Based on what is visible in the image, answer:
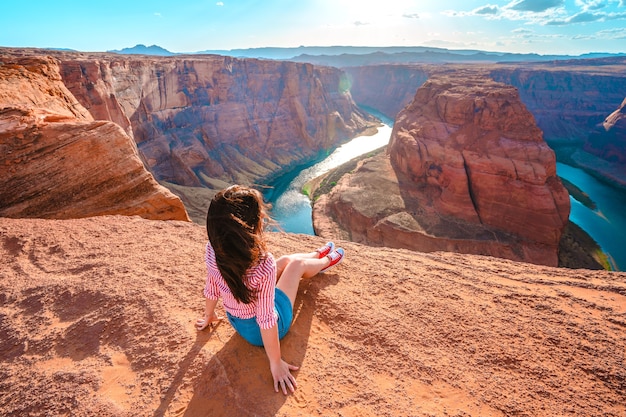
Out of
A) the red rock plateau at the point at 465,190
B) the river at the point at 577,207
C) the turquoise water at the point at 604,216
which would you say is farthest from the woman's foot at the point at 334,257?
the turquoise water at the point at 604,216

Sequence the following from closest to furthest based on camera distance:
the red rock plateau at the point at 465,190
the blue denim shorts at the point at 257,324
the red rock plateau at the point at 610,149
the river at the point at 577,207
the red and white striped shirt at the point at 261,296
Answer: the red and white striped shirt at the point at 261,296 < the blue denim shorts at the point at 257,324 < the red rock plateau at the point at 465,190 < the river at the point at 577,207 < the red rock plateau at the point at 610,149

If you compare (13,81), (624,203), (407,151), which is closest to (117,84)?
(13,81)

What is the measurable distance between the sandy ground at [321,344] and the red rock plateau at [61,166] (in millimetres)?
2127

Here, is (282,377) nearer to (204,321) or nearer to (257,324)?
(257,324)

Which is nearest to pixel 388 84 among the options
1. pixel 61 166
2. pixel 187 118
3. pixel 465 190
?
pixel 187 118

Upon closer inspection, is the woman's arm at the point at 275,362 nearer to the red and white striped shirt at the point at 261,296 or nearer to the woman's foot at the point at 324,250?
the red and white striped shirt at the point at 261,296

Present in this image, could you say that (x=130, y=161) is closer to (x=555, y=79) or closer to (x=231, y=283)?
(x=231, y=283)

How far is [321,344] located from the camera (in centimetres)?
304

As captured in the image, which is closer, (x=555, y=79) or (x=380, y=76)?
(x=555, y=79)

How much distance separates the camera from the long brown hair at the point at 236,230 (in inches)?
86.5

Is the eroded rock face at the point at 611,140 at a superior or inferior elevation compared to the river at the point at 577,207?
superior

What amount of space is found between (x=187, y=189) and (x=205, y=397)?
2932 centimetres

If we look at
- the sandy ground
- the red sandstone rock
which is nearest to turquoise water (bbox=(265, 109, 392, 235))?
the sandy ground

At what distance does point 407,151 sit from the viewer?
29.0 metres
